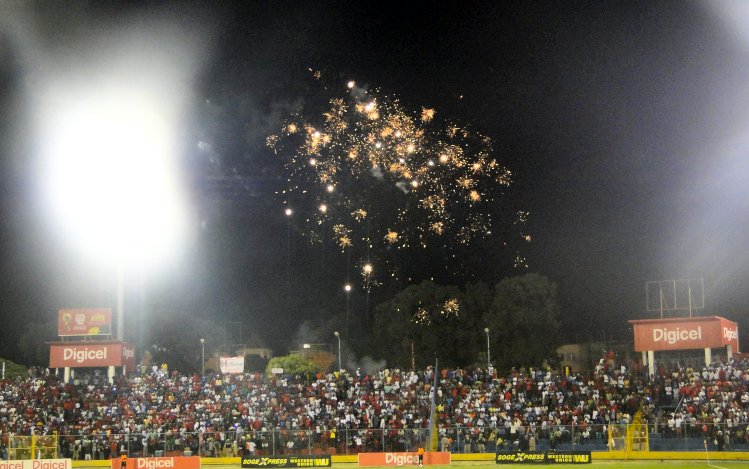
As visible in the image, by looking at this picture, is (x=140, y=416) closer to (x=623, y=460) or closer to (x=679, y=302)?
→ (x=623, y=460)

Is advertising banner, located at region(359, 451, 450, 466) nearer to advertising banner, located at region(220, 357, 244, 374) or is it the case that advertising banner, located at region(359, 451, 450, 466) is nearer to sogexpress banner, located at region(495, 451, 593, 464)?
sogexpress banner, located at region(495, 451, 593, 464)

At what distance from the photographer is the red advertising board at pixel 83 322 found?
198 feet

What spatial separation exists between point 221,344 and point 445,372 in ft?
250

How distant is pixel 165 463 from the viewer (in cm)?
3900

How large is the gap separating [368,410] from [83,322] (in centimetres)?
2371

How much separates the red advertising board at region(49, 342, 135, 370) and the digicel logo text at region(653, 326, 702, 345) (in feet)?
114

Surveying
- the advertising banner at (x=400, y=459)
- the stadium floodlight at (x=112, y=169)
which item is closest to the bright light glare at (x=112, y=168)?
the stadium floodlight at (x=112, y=169)

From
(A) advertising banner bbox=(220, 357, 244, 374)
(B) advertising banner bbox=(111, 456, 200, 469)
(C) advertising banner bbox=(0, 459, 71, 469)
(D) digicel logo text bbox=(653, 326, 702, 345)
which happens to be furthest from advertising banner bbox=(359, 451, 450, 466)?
(A) advertising banner bbox=(220, 357, 244, 374)

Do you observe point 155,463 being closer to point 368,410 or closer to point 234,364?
point 368,410

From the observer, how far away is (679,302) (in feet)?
184

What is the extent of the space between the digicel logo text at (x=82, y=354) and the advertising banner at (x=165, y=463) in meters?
20.9

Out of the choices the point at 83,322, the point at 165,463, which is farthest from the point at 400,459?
the point at 83,322

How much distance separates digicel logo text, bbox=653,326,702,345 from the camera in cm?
5156

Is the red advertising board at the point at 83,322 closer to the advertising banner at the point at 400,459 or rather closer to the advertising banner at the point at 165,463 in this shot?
the advertising banner at the point at 165,463
